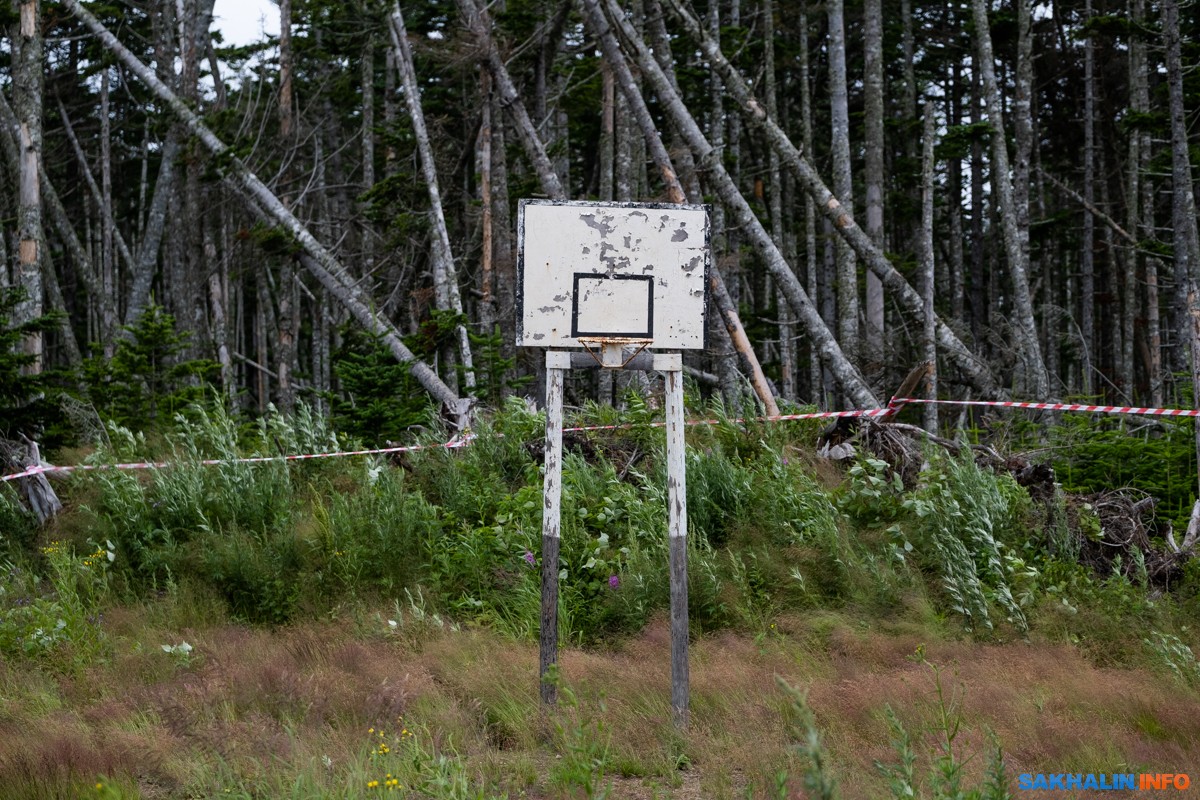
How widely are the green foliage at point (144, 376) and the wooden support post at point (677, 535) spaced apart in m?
7.31

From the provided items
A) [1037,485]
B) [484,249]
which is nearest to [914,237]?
[484,249]

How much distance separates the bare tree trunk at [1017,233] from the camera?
1373cm

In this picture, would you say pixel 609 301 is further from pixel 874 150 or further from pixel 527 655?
pixel 874 150

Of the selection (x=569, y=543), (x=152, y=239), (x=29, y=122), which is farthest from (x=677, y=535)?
(x=152, y=239)

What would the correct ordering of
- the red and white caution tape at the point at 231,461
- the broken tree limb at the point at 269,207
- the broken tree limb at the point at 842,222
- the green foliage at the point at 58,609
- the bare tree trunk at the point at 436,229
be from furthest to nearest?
the bare tree trunk at the point at 436,229 → the broken tree limb at the point at 269,207 → the broken tree limb at the point at 842,222 → the red and white caution tape at the point at 231,461 → the green foliage at the point at 58,609

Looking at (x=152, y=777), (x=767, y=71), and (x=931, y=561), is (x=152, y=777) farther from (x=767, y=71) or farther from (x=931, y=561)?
(x=767, y=71)

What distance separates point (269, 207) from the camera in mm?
14727

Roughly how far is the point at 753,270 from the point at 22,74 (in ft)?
61.8

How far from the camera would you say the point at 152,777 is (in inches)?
182

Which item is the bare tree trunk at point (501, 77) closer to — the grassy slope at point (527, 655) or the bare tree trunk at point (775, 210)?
the bare tree trunk at point (775, 210)

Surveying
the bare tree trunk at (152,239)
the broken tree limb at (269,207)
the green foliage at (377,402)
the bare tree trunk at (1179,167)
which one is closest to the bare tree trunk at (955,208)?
the bare tree trunk at (1179,167)

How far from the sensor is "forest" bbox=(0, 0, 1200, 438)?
12.7 m

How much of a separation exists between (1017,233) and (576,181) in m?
16.0

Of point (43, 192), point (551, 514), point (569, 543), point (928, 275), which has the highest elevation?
point (43, 192)
